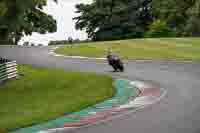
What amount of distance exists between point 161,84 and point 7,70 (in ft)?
31.9

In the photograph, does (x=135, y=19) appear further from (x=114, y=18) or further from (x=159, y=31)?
(x=159, y=31)

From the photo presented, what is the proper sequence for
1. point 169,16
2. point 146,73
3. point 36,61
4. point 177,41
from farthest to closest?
point 169,16 < point 177,41 < point 36,61 < point 146,73

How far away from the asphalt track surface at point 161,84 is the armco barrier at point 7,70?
4.32 metres

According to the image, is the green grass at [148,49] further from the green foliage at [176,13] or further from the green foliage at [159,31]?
the green foliage at [176,13]

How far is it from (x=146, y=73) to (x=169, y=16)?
48.4m

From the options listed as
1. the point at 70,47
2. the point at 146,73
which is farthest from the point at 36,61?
the point at 146,73

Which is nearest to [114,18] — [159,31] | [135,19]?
[135,19]

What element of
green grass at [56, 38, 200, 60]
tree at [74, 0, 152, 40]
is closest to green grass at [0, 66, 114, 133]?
green grass at [56, 38, 200, 60]

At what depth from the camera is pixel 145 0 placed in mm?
83938

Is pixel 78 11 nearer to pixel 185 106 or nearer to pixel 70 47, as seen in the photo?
pixel 70 47

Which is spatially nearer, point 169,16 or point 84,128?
point 84,128

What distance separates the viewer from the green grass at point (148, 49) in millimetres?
40500

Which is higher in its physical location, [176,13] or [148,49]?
[176,13]

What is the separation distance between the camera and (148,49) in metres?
44.8
